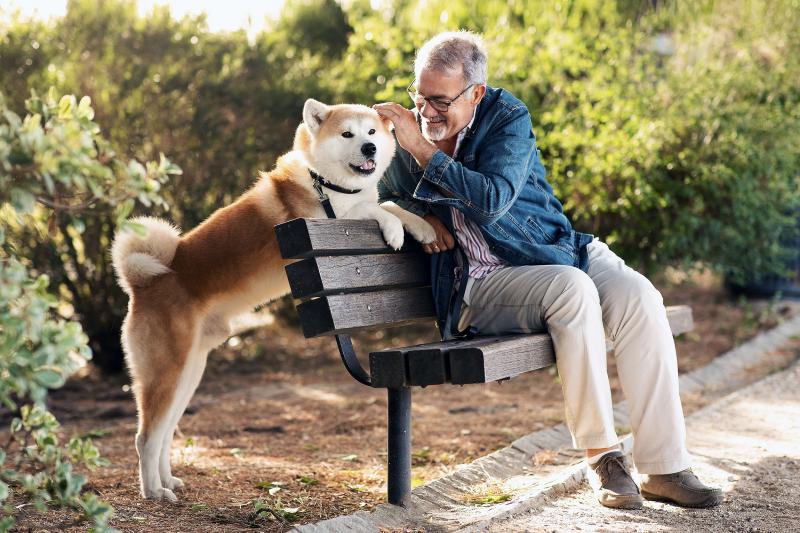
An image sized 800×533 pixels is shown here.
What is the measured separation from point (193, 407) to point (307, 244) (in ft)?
9.78

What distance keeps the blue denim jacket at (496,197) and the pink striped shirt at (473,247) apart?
22mm

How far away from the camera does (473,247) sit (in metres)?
3.43

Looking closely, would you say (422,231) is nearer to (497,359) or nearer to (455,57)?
(455,57)

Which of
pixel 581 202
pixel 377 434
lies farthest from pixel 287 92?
pixel 377 434

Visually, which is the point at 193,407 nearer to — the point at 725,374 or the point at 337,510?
the point at 337,510

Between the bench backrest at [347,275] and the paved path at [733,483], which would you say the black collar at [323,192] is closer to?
the bench backrest at [347,275]

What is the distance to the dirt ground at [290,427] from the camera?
317 centimetres

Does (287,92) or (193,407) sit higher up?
(287,92)

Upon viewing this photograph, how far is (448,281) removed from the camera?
11.3 feet

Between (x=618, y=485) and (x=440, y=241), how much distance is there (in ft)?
3.40

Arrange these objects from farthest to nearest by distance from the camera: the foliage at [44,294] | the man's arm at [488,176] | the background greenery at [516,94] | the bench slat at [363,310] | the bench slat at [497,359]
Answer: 1. the background greenery at [516,94]
2. the man's arm at [488,176]
3. the bench slat at [363,310]
4. the bench slat at [497,359]
5. the foliage at [44,294]

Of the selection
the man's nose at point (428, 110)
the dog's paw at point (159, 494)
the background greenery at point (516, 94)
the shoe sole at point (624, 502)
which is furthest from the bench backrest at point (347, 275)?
the background greenery at point (516, 94)

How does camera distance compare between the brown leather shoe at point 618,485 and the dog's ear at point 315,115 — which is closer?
the brown leather shoe at point 618,485

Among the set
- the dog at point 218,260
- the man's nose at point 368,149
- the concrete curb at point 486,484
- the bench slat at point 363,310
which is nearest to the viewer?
the concrete curb at point 486,484
